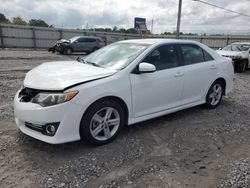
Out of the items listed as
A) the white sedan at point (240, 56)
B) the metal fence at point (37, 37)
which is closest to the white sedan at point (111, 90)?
the white sedan at point (240, 56)

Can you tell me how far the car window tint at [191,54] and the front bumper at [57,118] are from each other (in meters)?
2.54

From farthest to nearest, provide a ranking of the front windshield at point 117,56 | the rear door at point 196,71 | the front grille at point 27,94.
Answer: the rear door at point 196,71 → the front windshield at point 117,56 → the front grille at point 27,94

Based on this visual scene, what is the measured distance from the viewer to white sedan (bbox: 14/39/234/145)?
3.19 m

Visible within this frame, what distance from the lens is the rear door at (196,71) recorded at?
4730 millimetres

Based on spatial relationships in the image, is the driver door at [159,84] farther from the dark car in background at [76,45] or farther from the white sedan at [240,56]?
the dark car in background at [76,45]

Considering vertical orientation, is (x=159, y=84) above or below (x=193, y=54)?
below

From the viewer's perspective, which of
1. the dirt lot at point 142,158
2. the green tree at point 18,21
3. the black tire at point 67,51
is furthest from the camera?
the green tree at point 18,21

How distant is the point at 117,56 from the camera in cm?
427

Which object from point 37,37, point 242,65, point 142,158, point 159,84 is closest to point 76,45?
point 37,37

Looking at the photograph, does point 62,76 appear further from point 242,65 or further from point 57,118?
point 242,65

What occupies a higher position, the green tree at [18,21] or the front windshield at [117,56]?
the green tree at [18,21]

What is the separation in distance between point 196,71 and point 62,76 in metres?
2.71

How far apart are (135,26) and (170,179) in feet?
142

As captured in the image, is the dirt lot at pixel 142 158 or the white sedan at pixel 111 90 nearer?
the dirt lot at pixel 142 158
